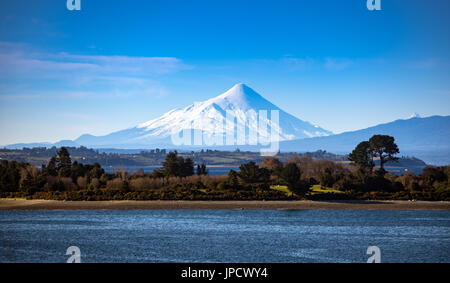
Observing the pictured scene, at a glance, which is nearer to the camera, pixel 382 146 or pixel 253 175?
pixel 253 175

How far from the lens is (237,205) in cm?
7862

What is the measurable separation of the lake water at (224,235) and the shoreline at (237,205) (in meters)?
2.39

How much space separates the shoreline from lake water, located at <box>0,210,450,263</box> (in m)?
2.39

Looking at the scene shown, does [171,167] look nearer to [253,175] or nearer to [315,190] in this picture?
[253,175]

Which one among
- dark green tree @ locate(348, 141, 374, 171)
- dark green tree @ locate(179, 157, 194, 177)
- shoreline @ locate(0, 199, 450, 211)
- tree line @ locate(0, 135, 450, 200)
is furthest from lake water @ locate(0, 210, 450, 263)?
dark green tree @ locate(348, 141, 374, 171)

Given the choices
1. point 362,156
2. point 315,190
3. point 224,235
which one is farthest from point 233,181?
point 224,235

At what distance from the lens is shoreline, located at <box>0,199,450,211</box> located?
7712 centimetres

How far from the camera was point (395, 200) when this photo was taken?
269 feet

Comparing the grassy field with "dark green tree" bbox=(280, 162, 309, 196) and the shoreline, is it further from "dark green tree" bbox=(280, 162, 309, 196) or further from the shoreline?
the shoreline

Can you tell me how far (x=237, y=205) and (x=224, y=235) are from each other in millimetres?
23564
